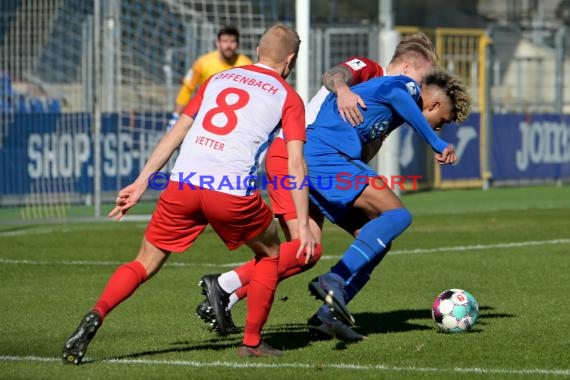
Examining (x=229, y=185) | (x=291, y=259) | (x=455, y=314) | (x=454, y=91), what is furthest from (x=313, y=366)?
(x=454, y=91)

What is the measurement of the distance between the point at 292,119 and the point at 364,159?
1224 millimetres

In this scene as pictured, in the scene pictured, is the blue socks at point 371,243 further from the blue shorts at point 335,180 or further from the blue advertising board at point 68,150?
the blue advertising board at point 68,150

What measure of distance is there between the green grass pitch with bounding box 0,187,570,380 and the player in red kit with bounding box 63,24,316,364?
41cm

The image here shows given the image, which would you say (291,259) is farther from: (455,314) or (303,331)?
(455,314)

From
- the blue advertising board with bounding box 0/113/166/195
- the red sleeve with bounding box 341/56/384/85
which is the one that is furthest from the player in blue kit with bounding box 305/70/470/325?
the blue advertising board with bounding box 0/113/166/195

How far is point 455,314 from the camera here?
7.89 meters

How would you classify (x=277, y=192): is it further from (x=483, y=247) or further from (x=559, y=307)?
(x=483, y=247)

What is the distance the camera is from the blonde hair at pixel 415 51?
7996mm

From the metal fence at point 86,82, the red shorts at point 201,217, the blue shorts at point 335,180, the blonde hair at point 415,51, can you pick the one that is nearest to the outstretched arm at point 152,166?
the red shorts at point 201,217

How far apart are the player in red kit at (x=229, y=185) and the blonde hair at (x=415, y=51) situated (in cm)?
125

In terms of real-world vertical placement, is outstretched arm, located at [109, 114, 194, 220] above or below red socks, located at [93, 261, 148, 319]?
above

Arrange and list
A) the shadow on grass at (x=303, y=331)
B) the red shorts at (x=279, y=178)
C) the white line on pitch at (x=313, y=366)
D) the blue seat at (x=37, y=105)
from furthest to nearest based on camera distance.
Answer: the blue seat at (x=37, y=105), the red shorts at (x=279, y=178), the shadow on grass at (x=303, y=331), the white line on pitch at (x=313, y=366)

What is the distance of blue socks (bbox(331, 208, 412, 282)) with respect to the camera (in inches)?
294

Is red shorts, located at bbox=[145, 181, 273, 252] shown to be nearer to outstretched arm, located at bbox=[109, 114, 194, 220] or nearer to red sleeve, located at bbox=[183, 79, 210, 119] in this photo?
outstretched arm, located at bbox=[109, 114, 194, 220]
